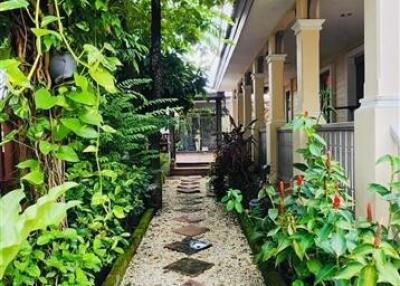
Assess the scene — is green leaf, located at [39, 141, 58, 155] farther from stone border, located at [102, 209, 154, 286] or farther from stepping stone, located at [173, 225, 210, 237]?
stepping stone, located at [173, 225, 210, 237]

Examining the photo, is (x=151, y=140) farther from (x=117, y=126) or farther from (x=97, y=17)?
(x=97, y=17)

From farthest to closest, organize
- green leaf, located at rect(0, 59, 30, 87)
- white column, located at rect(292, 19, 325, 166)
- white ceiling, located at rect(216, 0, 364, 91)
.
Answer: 1. white ceiling, located at rect(216, 0, 364, 91)
2. white column, located at rect(292, 19, 325, 166)
3. green leaf, located at rect(0, 59, 30, 87)

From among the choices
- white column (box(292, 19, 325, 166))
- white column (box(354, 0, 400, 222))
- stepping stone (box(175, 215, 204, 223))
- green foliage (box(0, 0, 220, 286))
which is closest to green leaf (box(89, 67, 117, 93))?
green foliage (box(0, 0, 220, 286))

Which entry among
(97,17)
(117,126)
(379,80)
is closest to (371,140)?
(379,80)

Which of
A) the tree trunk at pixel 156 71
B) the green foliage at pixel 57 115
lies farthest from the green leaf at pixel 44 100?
the tree trunk at pixel 156 71

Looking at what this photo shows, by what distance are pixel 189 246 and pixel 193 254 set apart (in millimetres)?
274

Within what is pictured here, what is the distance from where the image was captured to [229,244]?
4176mm

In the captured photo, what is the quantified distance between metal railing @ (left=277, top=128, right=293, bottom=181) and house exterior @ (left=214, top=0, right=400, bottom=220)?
0.05 ft

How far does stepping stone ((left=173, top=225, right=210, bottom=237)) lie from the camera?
466 centimetres

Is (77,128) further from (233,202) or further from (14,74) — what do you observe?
(233,202)

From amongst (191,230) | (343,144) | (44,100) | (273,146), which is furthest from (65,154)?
(273,146)

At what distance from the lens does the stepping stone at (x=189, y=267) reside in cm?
332

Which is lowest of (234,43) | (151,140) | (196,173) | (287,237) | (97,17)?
(196,173)

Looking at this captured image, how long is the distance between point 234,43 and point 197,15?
101 cm
